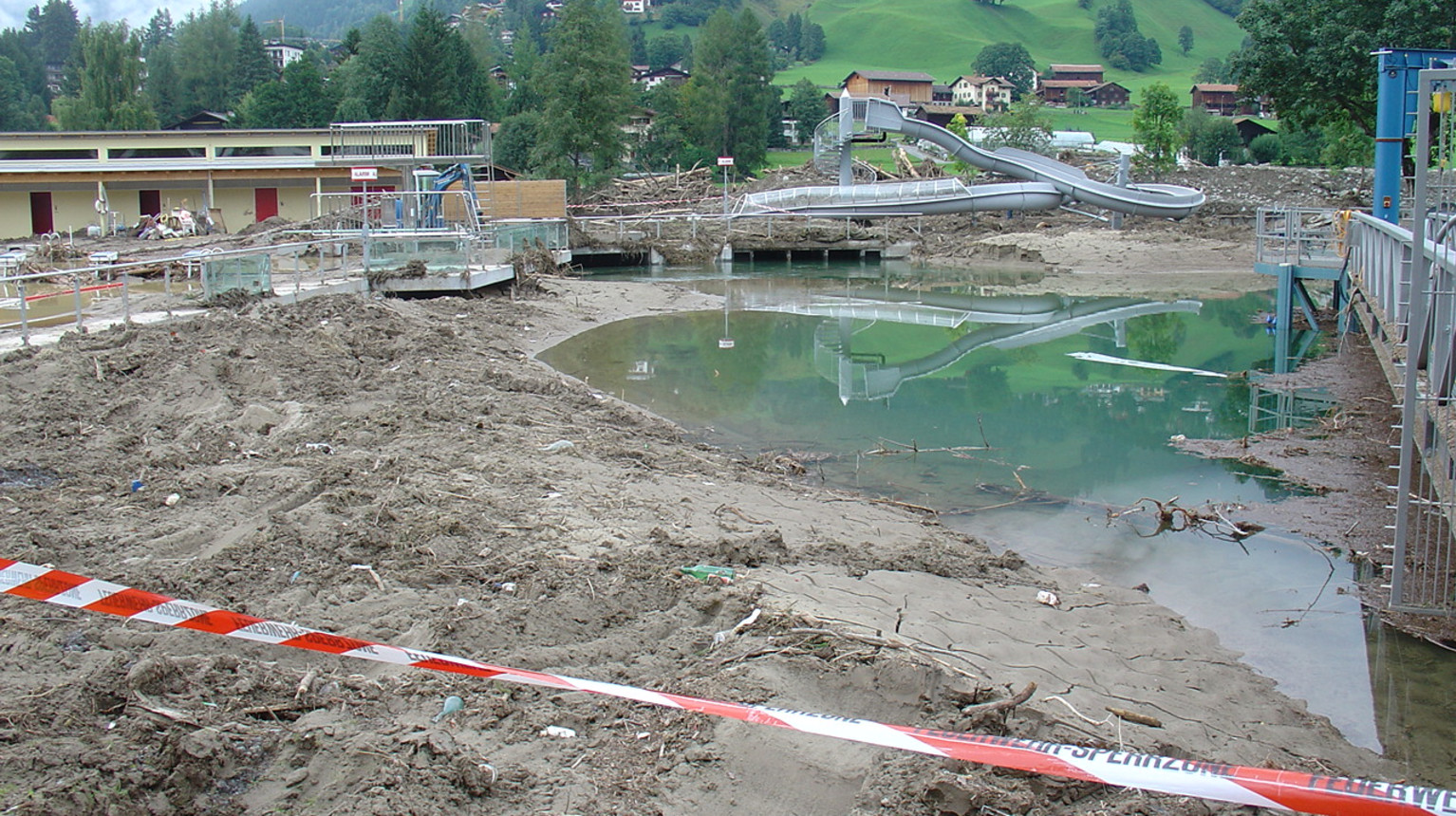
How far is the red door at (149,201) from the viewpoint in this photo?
2062 inches

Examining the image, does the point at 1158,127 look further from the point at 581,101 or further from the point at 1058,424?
the point at 1058,424

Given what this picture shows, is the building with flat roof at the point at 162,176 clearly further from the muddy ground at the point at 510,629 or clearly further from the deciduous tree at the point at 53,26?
the deciduous tree at the point at 53,26

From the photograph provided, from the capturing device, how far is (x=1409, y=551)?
32.0ft

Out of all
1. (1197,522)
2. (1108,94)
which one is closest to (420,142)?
(1197,522)

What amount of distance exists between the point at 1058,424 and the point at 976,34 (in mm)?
166363

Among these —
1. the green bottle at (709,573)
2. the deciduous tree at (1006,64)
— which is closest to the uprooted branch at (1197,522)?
the green bottle at (709,573)

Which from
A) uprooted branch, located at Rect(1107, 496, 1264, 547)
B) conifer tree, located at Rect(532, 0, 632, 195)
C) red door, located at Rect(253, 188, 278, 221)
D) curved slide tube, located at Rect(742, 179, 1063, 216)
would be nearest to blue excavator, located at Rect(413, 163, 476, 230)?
curved slide tube, located at Rect(742, 179, 1063, 216)

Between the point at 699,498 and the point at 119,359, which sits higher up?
the point at 119,359

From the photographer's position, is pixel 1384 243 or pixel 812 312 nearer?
pixel 1384 243

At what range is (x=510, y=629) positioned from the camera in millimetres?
6422

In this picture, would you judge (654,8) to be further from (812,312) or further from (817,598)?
(817,598)

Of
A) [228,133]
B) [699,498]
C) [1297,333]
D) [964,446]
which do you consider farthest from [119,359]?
[228,133]

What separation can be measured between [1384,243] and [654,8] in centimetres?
18605

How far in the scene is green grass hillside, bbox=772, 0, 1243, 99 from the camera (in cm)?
15575
